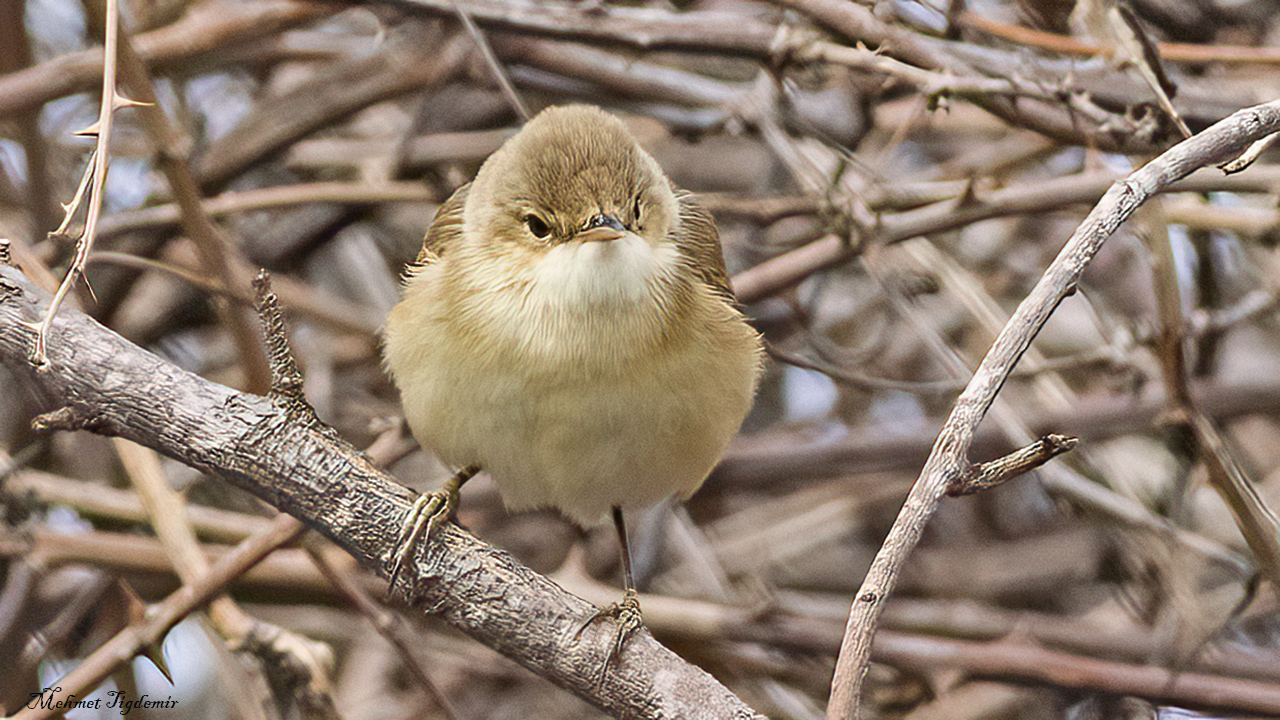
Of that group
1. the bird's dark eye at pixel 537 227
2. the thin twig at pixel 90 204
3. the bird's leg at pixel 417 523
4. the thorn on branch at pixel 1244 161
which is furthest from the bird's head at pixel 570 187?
the thorn on branch at pixel 1244 161

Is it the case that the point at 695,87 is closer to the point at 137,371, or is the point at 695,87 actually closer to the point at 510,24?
the point at 510,24

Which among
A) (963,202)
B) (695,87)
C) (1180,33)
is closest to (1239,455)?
(1180,33)

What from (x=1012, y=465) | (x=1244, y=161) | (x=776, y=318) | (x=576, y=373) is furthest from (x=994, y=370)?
(x=776, y=318)

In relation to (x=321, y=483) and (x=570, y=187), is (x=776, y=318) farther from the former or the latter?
(x=321, y=483)

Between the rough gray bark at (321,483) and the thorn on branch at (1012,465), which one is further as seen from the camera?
the rough gray bark at (321,483)

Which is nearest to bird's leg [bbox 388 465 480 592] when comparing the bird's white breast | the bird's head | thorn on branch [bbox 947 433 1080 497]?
the bird's white breast

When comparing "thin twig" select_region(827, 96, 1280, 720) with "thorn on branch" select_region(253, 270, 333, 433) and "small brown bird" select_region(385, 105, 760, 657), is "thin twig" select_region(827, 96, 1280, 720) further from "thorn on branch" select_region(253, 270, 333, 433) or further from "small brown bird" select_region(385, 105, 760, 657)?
"thorn on branch" select_region(253, 270, 333, 433)

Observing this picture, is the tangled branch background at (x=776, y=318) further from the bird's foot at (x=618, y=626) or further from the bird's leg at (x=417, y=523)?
the bird's foot at (x=618, y=626)
